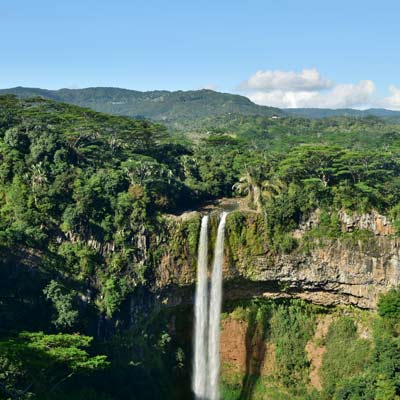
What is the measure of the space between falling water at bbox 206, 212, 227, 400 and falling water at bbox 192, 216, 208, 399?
35 cm

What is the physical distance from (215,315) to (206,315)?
1.73 ft

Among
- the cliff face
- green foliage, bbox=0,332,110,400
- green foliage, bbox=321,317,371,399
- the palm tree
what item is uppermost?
the palm tree

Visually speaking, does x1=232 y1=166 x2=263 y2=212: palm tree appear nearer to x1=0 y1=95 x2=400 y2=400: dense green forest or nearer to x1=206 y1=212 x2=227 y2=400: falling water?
x1=0 y1=95 x2=400 y2=400: dense green forest

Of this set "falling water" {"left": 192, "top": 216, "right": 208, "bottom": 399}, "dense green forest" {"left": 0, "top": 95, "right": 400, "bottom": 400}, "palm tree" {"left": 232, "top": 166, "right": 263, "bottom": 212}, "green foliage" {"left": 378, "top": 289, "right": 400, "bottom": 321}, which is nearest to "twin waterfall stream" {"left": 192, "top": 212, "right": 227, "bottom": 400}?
"falling water" {"left": 192, "top": 216, "right": 208, "bottom": 399}

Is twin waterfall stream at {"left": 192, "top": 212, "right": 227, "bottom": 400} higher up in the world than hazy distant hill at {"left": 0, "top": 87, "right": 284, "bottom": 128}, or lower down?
lower down

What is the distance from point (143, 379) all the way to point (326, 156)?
18.4m

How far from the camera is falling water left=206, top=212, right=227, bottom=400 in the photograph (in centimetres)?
2778

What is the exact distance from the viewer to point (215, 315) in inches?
1115

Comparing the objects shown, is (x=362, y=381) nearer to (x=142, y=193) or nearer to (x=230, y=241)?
(x=230, y=241)

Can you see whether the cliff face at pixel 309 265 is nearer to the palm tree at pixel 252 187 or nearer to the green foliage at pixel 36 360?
the palm tree at pixel 252 187

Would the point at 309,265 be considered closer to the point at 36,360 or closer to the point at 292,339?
the point at 292,339

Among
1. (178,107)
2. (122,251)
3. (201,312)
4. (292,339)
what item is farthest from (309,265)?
(178,107)

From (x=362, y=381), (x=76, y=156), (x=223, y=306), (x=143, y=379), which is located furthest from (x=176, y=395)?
(x=76, y=156)

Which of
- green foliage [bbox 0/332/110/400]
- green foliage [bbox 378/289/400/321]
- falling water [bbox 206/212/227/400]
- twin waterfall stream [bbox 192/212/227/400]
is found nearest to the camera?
green foliage [bbox 0/332/110/400]
